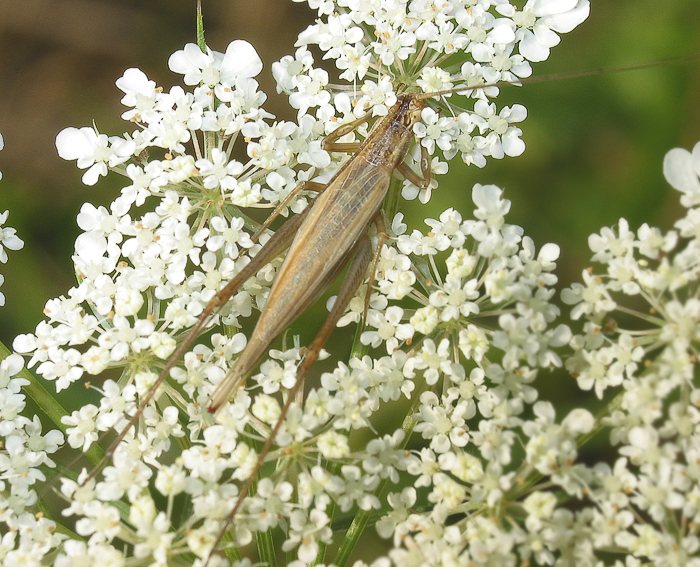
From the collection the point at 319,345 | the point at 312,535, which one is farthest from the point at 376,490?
the point at 319,345

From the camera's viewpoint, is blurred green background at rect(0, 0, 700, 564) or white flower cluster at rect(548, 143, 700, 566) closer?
white flower cluster at rect(548, 143, 700, 566)

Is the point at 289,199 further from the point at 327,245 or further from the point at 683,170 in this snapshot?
the point at 683,170

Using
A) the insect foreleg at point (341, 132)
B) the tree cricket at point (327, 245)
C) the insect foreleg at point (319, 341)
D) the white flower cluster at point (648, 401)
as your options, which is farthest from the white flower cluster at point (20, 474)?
the white flower cluster at point (648, 401)

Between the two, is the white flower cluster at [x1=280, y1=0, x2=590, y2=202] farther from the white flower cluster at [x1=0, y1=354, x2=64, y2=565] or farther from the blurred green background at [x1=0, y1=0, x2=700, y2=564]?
the white flower cluster at [x1=0, y1=354, x2=64, y2=565]

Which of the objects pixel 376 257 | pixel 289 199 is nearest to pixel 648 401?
pixel 376 257

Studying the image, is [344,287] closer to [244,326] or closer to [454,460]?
[454,460]

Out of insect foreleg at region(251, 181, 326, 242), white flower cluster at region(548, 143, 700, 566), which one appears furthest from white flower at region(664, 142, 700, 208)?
insect foreleg at region(251, 181, 326, 242)
